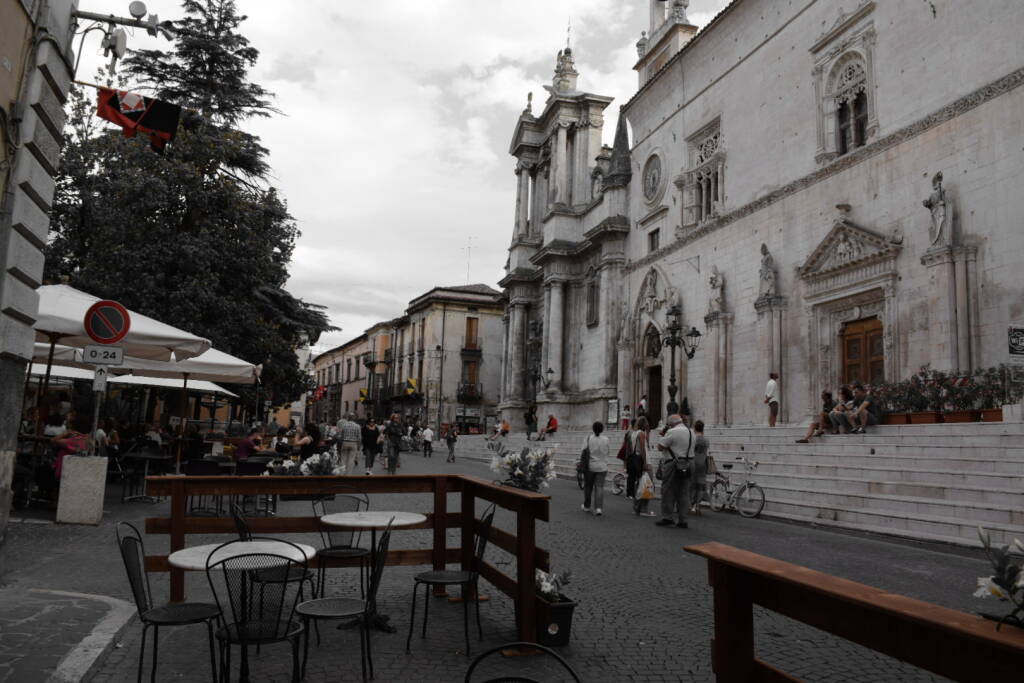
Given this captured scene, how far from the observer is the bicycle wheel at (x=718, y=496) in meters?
13.9

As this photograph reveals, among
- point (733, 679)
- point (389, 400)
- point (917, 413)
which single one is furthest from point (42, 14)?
point (389, 400)

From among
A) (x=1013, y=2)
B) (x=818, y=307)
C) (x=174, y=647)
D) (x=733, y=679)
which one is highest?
(x=1013, y=2)

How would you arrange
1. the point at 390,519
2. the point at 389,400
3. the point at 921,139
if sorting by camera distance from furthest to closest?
the point at 389,400
the point at 921,139
the point at 390,519

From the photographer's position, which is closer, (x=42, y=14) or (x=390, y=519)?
(x=390, y=519)

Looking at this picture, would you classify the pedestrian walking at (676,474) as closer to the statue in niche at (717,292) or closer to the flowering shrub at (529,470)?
the flowering shrub at (529,470)

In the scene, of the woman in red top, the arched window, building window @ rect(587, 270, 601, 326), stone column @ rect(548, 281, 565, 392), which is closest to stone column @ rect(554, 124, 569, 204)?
stone column @ rect(548, 281, 565, 392)

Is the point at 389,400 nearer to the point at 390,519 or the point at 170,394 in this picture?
the point at 170,394

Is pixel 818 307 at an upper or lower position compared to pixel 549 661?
upper

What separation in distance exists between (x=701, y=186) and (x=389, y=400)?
4208 cm

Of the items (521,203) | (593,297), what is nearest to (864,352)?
(593,297)

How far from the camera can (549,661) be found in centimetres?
466

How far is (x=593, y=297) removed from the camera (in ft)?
116

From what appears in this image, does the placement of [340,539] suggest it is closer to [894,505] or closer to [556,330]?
[894,505]

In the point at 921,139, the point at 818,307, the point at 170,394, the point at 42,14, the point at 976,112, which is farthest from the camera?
the point at 170,394
